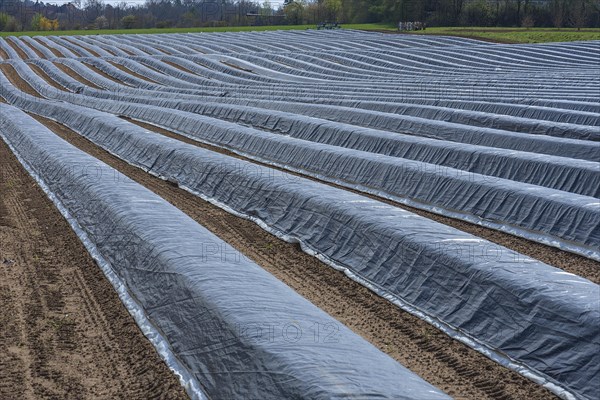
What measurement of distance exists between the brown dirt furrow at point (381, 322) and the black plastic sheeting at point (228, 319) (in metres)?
0.90

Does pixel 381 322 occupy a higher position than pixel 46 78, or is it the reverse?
pixel 46 78

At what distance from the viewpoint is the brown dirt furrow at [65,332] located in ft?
20.0

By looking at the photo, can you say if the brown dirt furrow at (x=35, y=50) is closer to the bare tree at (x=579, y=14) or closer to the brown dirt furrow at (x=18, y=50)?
the brown dirt furrow at (x=18, y=50)

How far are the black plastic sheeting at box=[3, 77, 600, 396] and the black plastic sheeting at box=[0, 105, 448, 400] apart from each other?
185cm

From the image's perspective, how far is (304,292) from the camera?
852 cm

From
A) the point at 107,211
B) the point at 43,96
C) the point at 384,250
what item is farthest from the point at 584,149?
the point at 43,96

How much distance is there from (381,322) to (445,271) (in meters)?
1.07

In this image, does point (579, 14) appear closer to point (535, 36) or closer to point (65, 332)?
point (535, 36)

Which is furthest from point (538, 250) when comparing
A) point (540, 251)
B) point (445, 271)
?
point (445, 271)

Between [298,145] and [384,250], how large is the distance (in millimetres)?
7207

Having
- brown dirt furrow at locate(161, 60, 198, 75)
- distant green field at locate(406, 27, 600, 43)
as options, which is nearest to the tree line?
distant green field at locate(406, 27, 600, 43)

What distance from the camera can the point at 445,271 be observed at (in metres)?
8.20

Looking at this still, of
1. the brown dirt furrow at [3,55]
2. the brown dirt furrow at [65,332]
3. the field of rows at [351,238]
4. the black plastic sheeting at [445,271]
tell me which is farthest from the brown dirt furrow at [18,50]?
the brown dirt furrow at [65,332]

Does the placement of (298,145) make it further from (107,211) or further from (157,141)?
(107,211)
